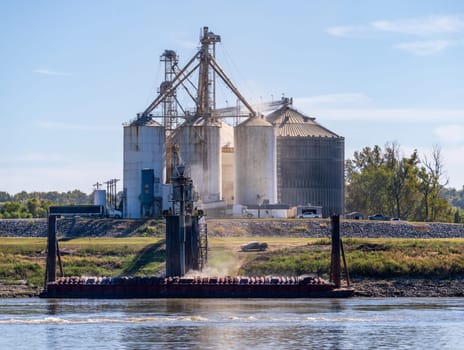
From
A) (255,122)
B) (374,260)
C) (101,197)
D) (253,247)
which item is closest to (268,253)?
(253,247)

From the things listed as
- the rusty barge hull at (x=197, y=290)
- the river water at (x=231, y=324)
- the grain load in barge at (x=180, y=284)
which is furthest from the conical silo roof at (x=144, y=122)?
the river water at (x=231, y=324)

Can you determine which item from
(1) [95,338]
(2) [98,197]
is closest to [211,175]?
(2) [98,197]

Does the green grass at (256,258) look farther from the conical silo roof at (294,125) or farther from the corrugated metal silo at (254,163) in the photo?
the conical silo roof at (294,125)

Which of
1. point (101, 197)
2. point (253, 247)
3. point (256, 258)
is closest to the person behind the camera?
point (256, 258)

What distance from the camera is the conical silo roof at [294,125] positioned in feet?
625

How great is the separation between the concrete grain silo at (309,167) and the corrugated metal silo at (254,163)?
585 cm

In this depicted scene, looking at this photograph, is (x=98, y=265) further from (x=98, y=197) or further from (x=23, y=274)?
(x=98, y=197)

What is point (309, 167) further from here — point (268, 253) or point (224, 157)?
point (268, 253)

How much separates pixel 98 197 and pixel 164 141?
17950 mm

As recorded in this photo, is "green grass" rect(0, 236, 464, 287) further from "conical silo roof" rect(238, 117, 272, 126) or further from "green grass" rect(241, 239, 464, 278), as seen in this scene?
"conical silo roof" rect(238, 117, 272, 126)

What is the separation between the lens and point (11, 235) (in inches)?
6427

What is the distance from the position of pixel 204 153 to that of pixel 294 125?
70.6 feet

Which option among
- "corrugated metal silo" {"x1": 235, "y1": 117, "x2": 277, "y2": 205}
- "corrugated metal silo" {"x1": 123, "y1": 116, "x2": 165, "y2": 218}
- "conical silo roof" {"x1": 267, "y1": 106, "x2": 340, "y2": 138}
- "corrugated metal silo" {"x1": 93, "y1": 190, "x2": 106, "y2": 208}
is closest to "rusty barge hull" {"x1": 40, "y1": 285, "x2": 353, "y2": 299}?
"corrugated metal silo" {"x1": 123, "y1": 116, "x2": 165, "y2": 218}

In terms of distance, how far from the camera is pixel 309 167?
189m
